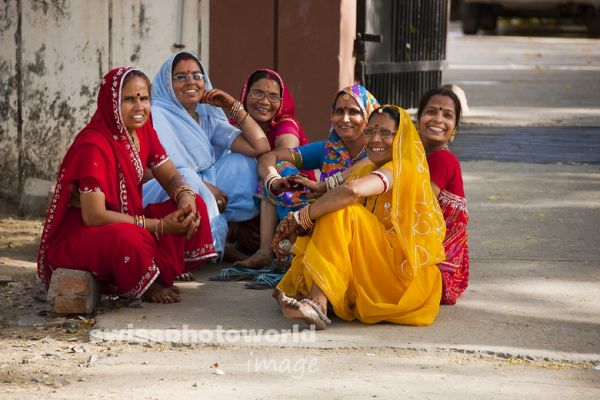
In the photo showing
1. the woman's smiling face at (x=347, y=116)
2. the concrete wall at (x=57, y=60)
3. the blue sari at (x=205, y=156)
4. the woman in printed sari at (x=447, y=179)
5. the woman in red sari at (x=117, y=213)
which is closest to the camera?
the woman in red sari at (x=117, y=213)

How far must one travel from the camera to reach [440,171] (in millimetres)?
4855

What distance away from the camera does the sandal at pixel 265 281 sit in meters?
5.28

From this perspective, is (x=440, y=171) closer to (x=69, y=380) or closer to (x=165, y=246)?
(x=165, y=246)

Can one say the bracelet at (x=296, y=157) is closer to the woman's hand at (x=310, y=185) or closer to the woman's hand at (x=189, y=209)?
the woman's hand at (x=310, y=185)

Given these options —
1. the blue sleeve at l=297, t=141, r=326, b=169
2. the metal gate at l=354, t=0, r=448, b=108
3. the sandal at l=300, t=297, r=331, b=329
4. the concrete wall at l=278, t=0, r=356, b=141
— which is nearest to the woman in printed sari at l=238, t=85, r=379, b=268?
the blue sleeve at l=297, t=141, r=326, b=169

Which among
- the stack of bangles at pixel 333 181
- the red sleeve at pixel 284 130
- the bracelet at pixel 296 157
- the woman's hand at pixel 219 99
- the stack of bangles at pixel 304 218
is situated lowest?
the stack of bangles at pixel 304 218

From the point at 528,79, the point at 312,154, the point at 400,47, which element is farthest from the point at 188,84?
the point at 528,79

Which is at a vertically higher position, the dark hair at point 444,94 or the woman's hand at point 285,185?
the dark hair at point 444,94

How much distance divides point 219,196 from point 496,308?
167cm

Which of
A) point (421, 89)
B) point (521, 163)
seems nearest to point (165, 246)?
point (521, 163)

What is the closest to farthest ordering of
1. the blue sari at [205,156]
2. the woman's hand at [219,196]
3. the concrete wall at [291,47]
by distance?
the blue sari at [205,156] < the woman's hand at [219,196] < the concrete wall at [291,47]

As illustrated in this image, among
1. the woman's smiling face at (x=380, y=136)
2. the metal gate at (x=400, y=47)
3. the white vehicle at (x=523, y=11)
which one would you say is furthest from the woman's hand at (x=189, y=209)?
the white vehicle at (x=523, y=11)

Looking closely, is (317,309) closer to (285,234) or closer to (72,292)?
(285,234)

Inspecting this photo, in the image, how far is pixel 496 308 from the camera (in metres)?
4.95
